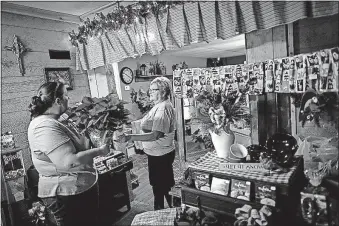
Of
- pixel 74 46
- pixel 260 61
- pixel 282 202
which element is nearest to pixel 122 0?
pixel 74 46

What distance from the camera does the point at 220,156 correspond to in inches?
87.5

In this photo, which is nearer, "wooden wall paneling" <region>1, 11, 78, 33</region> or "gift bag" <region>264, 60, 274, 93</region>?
"gift bag" <region>264, 60, 274, 93</region>

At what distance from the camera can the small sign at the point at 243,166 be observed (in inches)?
74.3

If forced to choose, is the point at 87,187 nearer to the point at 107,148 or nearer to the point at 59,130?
the point at 107,148

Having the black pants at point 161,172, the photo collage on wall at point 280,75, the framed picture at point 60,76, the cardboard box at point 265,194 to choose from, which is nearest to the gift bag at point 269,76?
the photo collage on wall at point 280,75

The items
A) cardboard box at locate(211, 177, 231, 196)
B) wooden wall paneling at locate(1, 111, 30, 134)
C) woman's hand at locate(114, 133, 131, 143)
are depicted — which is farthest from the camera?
wooden wall paneling at locate(1, 111, 30, 134)

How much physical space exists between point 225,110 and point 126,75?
209 inches

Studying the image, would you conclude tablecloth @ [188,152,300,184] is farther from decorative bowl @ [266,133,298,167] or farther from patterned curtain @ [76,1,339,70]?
patterned curtain @ [76,1,339,70]

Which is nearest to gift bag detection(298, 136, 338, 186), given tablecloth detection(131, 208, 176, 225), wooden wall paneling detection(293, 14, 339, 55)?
wooden wall paneling detection(293, 14, 339, 55)

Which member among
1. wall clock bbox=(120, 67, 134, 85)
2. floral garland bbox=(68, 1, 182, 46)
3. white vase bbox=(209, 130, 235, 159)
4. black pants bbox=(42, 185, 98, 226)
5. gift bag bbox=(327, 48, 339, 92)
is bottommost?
black pants bbox=(42, 185, 98, 226)

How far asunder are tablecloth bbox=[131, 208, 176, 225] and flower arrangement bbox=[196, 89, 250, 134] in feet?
3.03

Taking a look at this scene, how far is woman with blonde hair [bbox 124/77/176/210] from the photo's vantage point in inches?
104

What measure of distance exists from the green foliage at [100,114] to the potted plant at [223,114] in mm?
806

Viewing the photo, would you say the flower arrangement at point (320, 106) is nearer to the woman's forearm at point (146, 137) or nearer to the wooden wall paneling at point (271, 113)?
the wooden wall paneling at point (271, 113)
